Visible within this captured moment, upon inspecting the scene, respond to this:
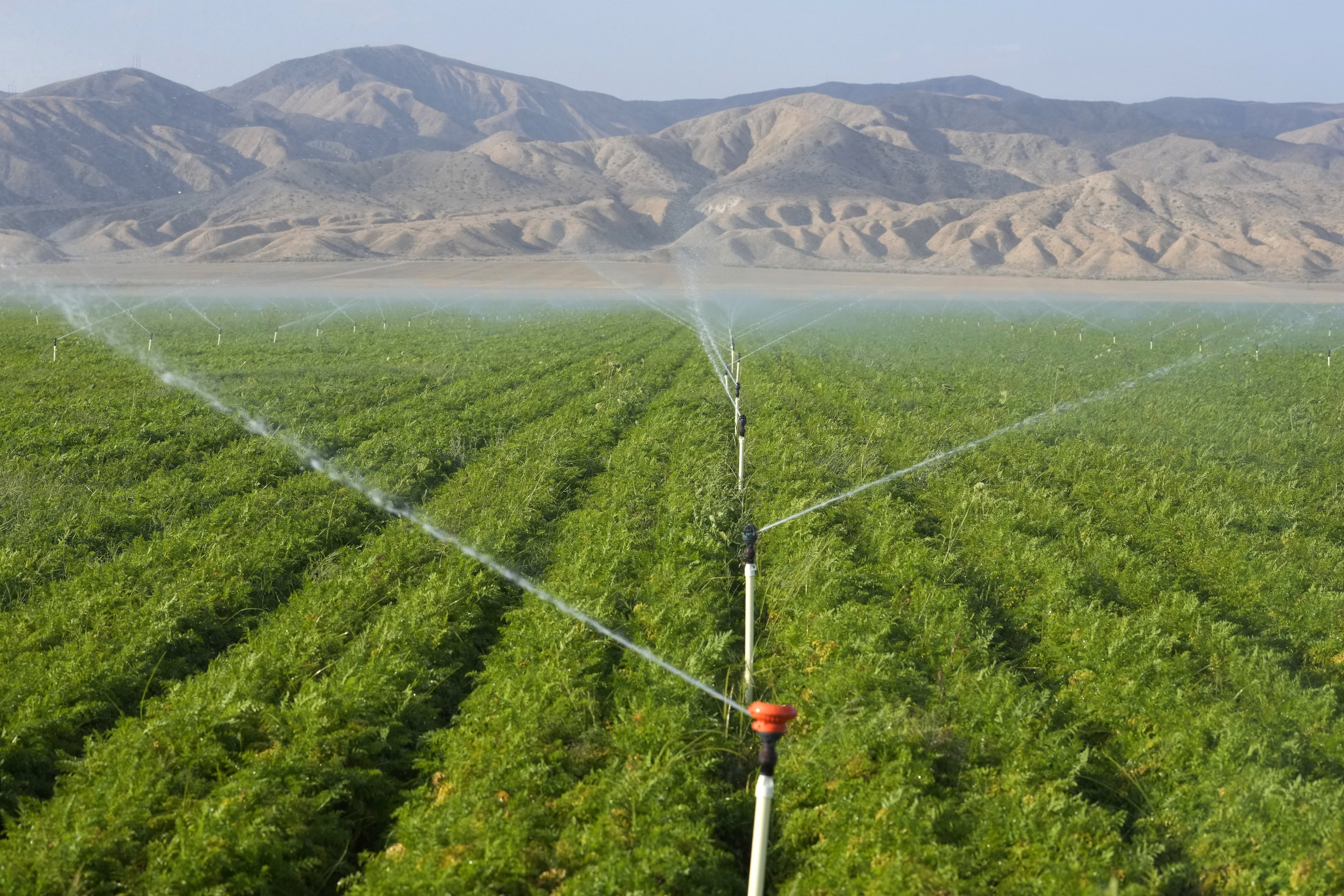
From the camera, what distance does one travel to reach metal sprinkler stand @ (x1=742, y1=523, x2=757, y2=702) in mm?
6973

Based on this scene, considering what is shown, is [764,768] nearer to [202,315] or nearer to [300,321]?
[300,321]

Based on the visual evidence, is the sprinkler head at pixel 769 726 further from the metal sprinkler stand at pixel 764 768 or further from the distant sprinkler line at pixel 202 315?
the distant sprinkler line at pixel 202 315

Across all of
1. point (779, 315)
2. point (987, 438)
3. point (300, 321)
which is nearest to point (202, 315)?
point (300, 321)

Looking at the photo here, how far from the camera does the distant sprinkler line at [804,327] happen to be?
3538 cm

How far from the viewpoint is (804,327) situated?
50656mm

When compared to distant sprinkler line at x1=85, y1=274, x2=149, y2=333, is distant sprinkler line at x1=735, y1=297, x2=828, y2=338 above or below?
below

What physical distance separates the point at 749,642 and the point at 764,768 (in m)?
2.90

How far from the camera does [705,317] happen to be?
5484 cm

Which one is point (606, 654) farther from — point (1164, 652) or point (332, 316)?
point (332, 316)

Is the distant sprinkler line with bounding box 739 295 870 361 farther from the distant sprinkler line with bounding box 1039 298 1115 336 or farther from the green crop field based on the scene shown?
the green crop field

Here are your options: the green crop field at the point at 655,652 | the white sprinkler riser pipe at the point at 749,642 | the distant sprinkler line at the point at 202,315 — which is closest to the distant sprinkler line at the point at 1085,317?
the green crop field at the point at 655,652

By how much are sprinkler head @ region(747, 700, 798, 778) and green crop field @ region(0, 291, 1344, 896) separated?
4.50ft

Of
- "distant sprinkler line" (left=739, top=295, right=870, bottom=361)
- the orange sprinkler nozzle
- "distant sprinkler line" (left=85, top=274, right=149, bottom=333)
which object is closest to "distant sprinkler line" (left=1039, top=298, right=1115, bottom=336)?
"distant sprinkler line" (left=739, top=295, right=870, bottom=361)

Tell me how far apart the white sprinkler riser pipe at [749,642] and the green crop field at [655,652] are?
5.5 inches
